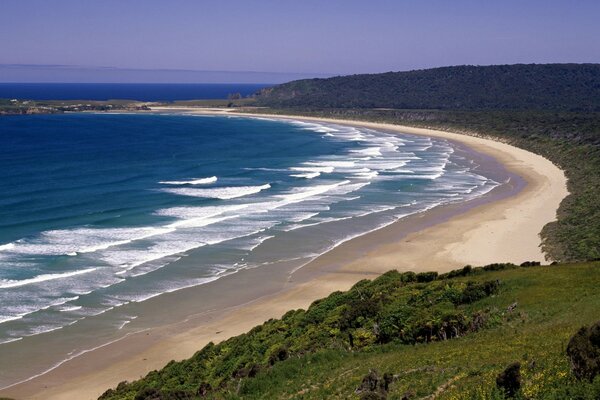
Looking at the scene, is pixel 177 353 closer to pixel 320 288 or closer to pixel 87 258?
pixel 320 288

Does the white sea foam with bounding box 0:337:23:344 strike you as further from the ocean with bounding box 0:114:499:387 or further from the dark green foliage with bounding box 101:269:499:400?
the dark green foliage with bounding box 101:269:499:400

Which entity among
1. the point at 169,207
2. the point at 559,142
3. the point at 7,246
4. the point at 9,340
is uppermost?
the point at 559,142

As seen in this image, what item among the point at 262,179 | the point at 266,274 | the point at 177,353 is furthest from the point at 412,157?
the point at 177,353

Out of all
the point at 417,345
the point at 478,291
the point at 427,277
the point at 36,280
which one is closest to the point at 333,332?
the point at 417,345

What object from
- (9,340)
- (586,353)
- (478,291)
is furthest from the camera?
(9,340)

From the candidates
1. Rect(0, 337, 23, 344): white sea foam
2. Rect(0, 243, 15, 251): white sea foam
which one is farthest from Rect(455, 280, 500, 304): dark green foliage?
Rect(0, 243, 15, 251): white sea foam

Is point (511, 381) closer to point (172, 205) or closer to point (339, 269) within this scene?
point (339, 269)
